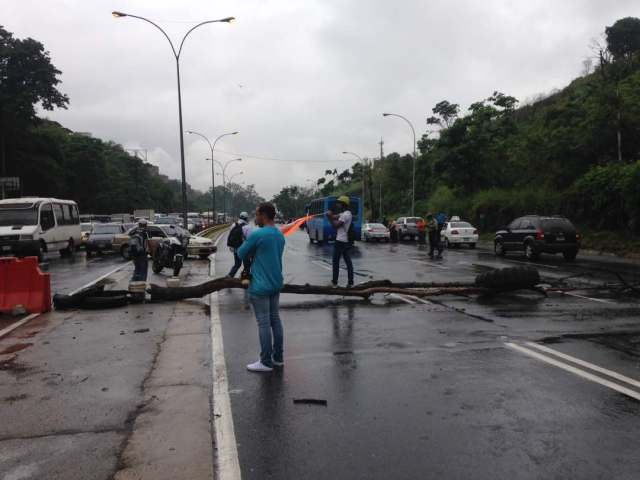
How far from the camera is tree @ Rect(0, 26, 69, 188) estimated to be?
44.5m

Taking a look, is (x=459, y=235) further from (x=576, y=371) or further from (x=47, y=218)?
(x=576, y=371)

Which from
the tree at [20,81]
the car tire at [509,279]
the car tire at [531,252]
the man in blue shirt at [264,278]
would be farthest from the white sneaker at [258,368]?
the tree at [20,81]

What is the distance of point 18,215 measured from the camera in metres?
23.0

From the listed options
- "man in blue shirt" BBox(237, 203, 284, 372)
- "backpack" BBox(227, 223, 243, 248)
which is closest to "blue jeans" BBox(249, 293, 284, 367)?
"man in blue shirt" BBox(237, 203, 284, 372)

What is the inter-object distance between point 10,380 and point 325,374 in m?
3.28

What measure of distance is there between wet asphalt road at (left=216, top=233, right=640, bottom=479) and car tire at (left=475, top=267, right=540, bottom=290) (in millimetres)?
1124

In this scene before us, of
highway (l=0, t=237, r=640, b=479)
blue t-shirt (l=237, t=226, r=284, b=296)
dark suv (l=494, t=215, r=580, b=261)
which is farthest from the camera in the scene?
dark suv (l=494, t=215, r=580, b=261)

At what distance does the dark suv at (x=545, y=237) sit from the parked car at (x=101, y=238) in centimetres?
1738

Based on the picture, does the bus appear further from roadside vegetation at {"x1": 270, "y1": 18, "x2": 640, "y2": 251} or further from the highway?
the highway

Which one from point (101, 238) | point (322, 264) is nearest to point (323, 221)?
point (101, 238)

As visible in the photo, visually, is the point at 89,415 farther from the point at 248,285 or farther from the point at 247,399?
the point at 248,285

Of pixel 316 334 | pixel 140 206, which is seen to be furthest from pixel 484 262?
pixel 140 206

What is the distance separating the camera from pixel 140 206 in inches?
3452

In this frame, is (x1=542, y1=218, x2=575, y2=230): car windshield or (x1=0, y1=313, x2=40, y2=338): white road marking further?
(x1=542, y1=218, x2=575, y2=230): car windshield
